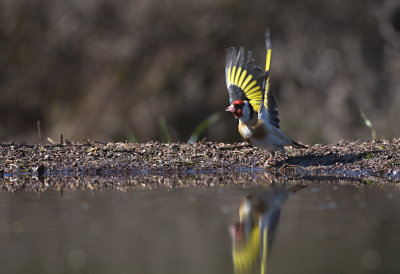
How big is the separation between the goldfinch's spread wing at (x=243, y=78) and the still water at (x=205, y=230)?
1982mm

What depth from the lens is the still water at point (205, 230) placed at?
2.96 meters

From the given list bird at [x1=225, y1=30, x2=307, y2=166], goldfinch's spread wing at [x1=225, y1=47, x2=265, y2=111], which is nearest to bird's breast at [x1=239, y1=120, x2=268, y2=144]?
bird at [x1=225, y1=30, x2=307, y2=166]

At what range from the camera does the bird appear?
6.07 metres

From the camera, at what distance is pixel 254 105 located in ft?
22.6

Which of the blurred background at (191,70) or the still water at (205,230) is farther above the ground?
the blurred background at (191,70)

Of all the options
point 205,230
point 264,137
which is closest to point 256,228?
point 205,230

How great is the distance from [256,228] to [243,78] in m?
3.35

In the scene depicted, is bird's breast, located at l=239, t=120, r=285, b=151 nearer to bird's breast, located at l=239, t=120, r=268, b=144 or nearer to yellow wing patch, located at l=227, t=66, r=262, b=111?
bird's breast, located at l=239, t=120, r=268, b=144

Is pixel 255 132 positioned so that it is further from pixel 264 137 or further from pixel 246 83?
pixel 246 83

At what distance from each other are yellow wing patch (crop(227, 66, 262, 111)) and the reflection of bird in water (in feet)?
6.67

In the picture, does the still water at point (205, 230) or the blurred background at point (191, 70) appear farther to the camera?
the blurred background at point (191, 70)

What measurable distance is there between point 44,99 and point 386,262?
885cm

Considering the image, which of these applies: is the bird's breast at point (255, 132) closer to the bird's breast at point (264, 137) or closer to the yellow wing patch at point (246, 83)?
the bird's breast at point (264, 137)

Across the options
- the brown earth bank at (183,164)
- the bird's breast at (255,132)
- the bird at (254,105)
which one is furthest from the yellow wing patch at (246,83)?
the bird's breast at (255,132)
